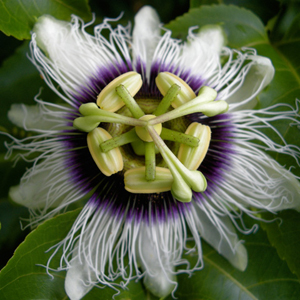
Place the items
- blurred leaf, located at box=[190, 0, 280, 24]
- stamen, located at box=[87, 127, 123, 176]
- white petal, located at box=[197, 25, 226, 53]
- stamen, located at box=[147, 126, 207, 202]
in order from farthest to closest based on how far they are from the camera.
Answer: blurred leaf, located at box=[190, 0, 280, 24], white petal, located at box=[197, 25, 226, 53], stamen, located at box=[87, 127, 123, 176], stamen, located at box=[147, 126, 207, 202]

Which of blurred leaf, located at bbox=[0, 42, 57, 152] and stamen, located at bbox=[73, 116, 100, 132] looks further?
blurred leaf, located at bbox=[0, 42, 57, 152]

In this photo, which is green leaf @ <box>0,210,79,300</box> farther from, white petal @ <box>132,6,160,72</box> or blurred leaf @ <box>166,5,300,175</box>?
blurred leaf @ <box>166,5,300,175</box>

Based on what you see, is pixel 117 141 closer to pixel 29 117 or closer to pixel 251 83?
pixel 29 117

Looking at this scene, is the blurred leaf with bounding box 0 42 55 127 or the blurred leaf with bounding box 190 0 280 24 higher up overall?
the blurred leaf with bounding box 190 0 280 24

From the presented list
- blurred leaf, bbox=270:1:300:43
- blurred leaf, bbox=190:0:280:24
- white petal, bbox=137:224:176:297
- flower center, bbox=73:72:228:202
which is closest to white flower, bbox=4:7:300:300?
white petal, bbox=137:224:176:297

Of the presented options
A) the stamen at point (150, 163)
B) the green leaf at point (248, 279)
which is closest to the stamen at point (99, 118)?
the stamen at point (150, 163)

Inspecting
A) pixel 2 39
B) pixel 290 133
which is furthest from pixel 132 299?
pixel 2 39
